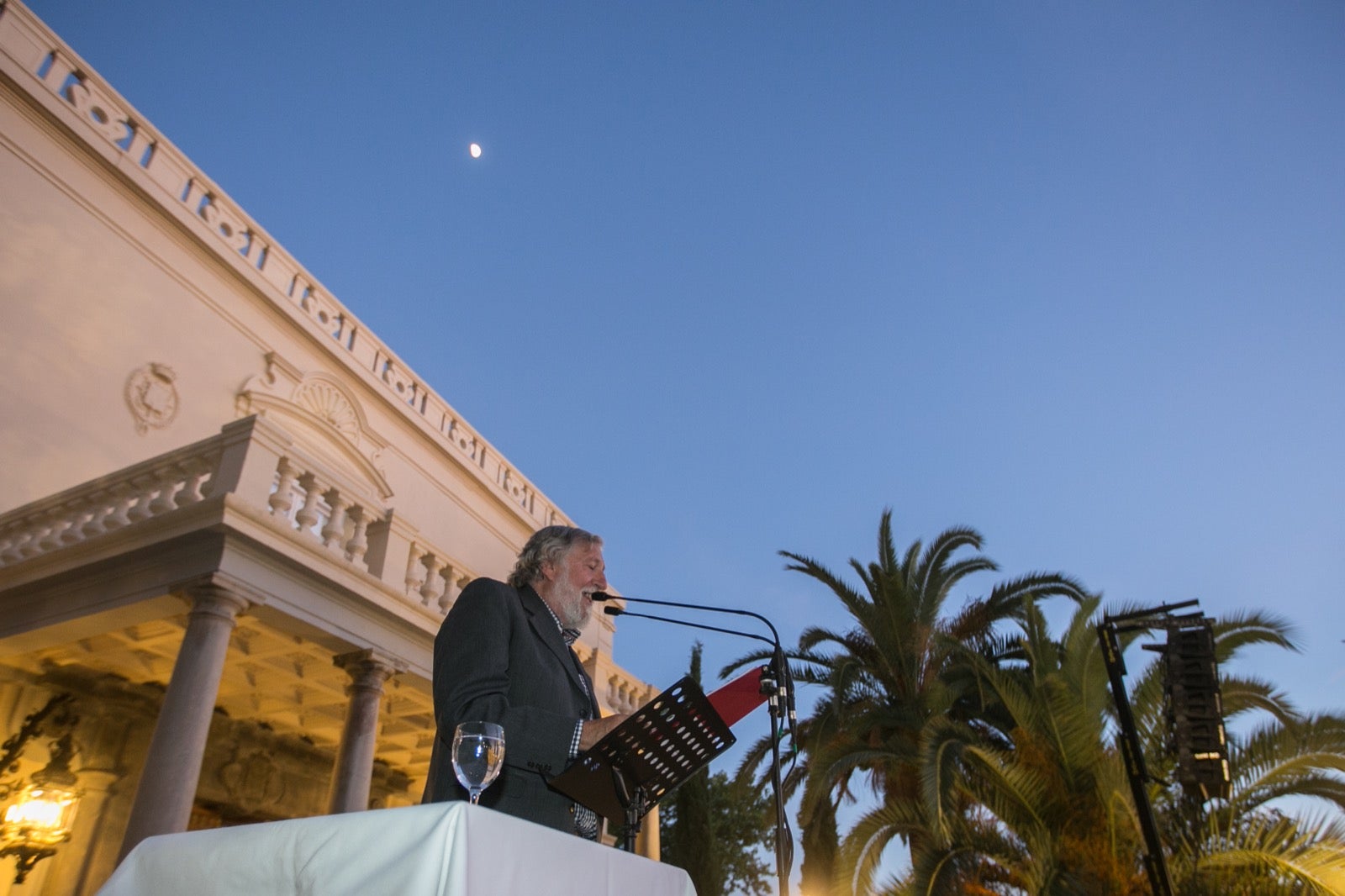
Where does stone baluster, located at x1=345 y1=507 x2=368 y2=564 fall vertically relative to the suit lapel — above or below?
above

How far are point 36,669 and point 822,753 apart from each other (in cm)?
950

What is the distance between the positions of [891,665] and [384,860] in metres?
13.6

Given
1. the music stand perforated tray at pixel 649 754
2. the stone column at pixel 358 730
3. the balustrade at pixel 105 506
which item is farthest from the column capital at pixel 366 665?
the music stand perforated tray at pixel 649 754

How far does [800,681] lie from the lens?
14938 mm

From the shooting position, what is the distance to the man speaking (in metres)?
2.60

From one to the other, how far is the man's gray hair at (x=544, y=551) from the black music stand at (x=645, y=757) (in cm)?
99

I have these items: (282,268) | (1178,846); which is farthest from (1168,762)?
(282,268)

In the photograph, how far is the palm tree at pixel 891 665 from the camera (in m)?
13.2

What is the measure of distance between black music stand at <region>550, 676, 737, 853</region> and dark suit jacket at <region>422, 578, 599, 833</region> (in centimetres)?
10

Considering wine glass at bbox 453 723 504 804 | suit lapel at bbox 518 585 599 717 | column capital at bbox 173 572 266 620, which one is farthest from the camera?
column capital at bbox 173 572 266 620

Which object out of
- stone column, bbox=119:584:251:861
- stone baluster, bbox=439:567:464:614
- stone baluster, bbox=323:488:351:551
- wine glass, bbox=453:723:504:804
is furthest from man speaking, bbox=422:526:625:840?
stone baluster, bbox=439:567:464:614

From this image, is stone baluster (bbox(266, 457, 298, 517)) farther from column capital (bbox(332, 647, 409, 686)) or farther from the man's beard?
the man's beard

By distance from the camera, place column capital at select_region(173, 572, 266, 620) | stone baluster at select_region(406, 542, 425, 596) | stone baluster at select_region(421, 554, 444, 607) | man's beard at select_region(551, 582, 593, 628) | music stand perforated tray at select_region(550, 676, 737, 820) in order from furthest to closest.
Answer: stone baluster at select_region(421, 554, 444, 607) → stone baluster at select_region(406, 542, 425, 596) → column capital at select_region(173, 572, 266, 620) → man's beard at select_region(551, 582, 593, 628) → music stand perforated tray at select_region(550, 676, 737, 820)

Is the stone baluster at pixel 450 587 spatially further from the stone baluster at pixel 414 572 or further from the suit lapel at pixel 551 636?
the suit lapel at pixel 551 636
